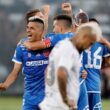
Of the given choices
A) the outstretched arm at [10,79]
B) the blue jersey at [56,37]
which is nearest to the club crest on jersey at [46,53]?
the blue jersey at [56,37]

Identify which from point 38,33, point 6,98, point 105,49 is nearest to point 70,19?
point 38,33

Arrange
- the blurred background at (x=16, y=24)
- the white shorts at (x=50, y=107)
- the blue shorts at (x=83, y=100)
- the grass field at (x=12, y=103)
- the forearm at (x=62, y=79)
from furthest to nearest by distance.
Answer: the blurred background at (x=16, y=24), the grass field at (x=12, y=103), the blue shorts at (x=83, y=100), the white shorts at (x=50, y=107), the forearm at (x=62, y=79)

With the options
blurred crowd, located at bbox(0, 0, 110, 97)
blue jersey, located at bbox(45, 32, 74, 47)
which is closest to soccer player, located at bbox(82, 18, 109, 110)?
blue jersey, located at bbox(45, 32, 74, 47)

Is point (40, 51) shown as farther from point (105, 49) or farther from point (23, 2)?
point (23, 2)

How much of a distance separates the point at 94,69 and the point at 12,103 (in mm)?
8403

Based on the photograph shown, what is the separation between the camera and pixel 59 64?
23.3 feet

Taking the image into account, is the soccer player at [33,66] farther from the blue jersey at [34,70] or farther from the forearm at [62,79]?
the forearm at [62,79]

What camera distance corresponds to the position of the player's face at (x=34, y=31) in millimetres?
8641

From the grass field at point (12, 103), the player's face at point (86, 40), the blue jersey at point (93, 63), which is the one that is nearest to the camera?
the player's face at point (86, 40)

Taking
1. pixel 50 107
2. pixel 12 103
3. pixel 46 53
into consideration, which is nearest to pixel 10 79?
pixel 46 53

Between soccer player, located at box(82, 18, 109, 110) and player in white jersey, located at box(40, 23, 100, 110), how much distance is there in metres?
2.69

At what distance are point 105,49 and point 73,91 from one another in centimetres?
296

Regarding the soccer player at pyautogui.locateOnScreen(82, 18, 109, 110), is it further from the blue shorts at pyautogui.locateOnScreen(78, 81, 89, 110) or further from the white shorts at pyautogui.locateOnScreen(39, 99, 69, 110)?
the white shorts at pyautogui.locateOnScreen(39, 99, 69, 110)

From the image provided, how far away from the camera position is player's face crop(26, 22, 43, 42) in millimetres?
8641
